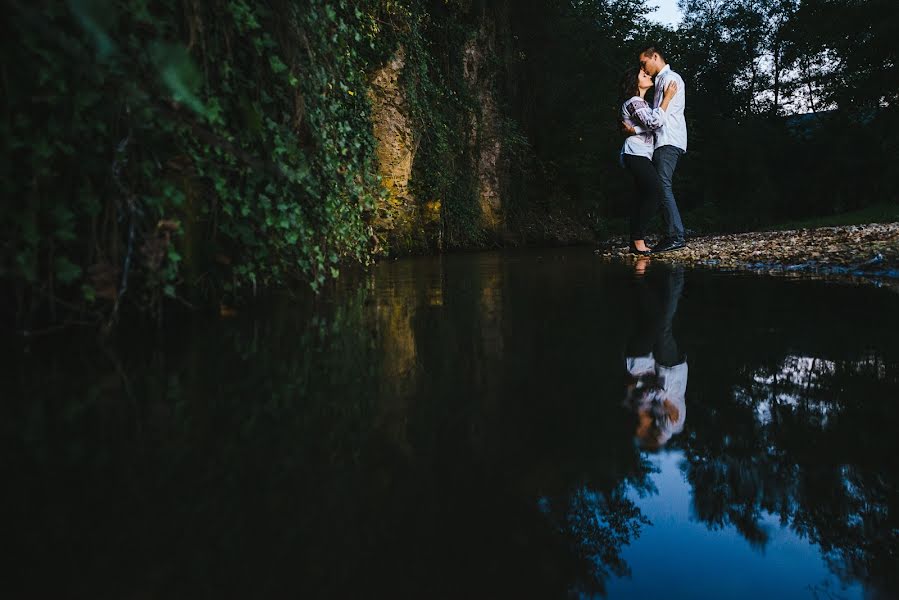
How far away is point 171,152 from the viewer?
9.06 feet

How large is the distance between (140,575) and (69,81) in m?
1.86

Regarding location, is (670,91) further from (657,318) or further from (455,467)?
(455,467)

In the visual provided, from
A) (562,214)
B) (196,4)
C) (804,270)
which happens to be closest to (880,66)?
(562,214)

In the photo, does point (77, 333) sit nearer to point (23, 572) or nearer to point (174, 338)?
point (174, 338)

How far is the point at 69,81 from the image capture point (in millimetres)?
2152

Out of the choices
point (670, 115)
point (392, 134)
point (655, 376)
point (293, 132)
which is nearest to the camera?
point (655, 376)

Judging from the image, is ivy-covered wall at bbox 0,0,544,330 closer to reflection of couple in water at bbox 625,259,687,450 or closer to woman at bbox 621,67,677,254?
reflection of couple in water at bbox 625,259,687,450

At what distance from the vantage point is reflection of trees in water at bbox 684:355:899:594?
1.05 meters

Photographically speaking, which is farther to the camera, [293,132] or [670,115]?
[670,115]

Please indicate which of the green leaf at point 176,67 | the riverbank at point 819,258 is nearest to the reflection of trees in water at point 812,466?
the green leaf at point 176,67

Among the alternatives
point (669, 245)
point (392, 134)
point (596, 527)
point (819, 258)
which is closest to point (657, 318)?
point (596, 527)

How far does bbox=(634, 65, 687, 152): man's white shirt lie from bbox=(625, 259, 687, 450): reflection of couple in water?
4.96 metres

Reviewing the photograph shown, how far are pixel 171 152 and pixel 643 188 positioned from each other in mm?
6835

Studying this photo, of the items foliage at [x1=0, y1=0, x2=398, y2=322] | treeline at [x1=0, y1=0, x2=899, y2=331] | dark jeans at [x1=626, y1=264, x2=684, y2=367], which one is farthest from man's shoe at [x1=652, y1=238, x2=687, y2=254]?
foliage at [x1=0, y1=0, x2=398, y2=322]
